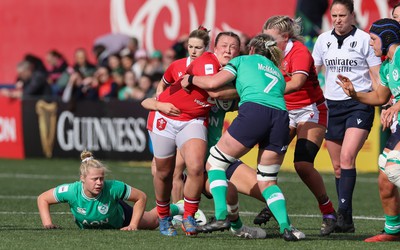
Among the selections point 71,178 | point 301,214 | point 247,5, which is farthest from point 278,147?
point 247,5

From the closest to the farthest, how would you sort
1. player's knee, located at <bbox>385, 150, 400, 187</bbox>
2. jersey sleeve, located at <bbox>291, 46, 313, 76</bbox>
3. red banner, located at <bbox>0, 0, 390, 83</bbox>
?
1. player's knee, located at <bbox>385, 150, 400, 187</bbox>
2. jersey sleeve, located at <bbox>291, 46, 313, 76</bbox>
3. red banner, located at <bbox>0, 0, 390, 83</bbox>

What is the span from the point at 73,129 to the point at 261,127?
11.8 m

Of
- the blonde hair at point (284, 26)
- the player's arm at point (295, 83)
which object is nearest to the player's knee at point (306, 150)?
the player's arm at point (295, 83)

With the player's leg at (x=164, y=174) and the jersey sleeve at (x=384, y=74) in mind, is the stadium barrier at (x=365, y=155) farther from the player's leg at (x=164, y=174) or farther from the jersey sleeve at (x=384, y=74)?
the jersey sleeve at (x=384, y=74)

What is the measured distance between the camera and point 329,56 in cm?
1152

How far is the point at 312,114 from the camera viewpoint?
11016 millimetres

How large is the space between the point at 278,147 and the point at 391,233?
136 cm

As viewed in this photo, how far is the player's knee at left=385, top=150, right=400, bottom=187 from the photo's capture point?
9414 mm

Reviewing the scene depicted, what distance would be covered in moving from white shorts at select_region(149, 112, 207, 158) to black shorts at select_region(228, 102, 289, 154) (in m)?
0.58

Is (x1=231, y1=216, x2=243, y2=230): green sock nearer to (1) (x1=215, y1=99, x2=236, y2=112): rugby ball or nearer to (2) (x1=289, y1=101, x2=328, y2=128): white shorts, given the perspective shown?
(1) (x1=215, y1=99, x2=236, y2=112): rugby ball

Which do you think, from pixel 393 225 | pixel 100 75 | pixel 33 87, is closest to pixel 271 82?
pixel 393 225

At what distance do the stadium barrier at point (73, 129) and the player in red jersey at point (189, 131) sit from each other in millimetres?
9378

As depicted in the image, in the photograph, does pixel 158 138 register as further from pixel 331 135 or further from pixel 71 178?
pixel 71 178

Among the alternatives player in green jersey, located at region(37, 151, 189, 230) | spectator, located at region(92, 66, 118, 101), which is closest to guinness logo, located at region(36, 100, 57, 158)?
spectator, located at region(92, 66, 118, 101)
